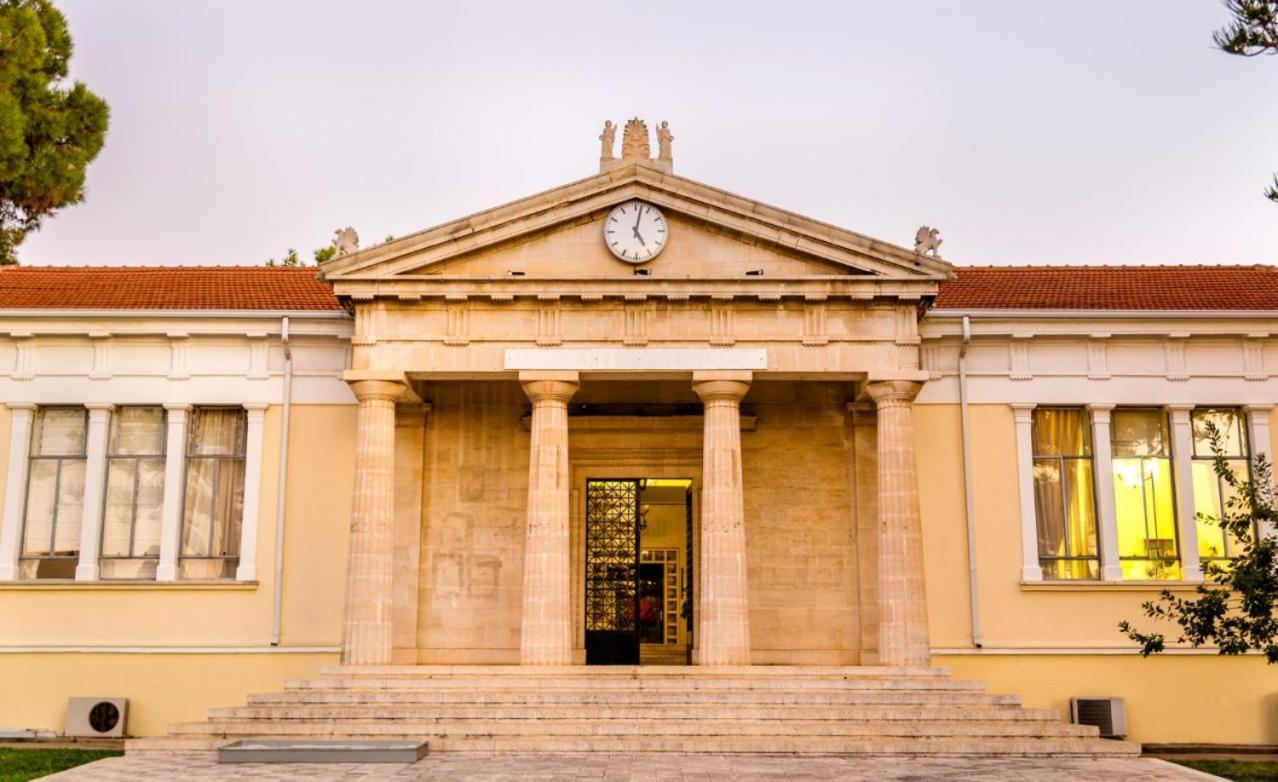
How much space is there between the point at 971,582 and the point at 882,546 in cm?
282

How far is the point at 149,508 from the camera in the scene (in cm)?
2306

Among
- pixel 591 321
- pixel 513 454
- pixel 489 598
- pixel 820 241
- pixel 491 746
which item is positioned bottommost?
pixel 491 746

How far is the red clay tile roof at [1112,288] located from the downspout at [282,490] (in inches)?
480

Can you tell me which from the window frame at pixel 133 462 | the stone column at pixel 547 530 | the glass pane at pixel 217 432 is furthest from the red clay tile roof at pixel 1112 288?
the window frame at pixel 133 462

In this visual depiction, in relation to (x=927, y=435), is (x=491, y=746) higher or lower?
lower

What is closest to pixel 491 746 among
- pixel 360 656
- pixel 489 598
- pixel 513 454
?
pixel 360 656

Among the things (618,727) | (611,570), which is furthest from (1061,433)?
(618,727)

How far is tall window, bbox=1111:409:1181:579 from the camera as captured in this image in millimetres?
22891

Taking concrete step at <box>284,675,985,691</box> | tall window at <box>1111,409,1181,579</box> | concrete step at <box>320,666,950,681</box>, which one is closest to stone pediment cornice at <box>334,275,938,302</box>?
tall window at <box>1111,409,1181,579</box>

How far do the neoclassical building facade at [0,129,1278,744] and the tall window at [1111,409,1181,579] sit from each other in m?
0.06

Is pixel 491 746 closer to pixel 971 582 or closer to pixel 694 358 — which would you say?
pixel 694 358

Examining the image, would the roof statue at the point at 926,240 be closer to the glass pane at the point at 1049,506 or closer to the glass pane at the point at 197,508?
the glass pane at the point at 1049,506

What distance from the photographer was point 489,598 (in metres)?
23.1

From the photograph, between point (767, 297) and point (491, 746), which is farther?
point (767, 297)
